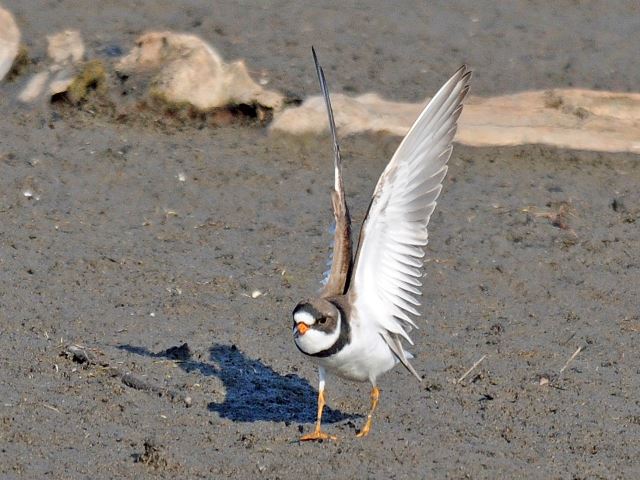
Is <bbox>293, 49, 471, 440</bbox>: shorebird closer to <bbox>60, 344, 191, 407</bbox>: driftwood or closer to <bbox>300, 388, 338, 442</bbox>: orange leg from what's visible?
<bbox>300, 388, 338, 442</bbox>: orange leg

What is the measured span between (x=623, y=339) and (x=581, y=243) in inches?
50.3

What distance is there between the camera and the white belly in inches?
241

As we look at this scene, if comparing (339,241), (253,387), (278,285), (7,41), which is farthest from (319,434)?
(7,41)

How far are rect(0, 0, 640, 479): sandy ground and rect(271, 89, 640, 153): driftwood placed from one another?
102 mm

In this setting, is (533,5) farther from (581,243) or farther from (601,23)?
(581,243)

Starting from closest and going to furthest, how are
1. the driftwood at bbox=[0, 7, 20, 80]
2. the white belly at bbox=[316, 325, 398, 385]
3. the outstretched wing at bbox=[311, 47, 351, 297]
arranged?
1. the white belly at bbox=[316, 325, 398, 385]
2. the outstretched wing at bbox=[311, 47, 351, 297]
3. the driftwood at bbox=[0, 7, 20, 80]

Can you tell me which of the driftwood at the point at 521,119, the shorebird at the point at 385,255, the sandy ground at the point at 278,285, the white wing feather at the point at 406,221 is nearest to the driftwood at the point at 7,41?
the sandy ground at the point at 278,285

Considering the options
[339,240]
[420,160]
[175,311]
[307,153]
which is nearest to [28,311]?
[175,311]

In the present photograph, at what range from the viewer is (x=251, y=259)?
8094 millimetres

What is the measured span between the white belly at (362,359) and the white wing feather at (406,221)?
0.31ft

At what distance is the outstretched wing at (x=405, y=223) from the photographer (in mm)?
6395

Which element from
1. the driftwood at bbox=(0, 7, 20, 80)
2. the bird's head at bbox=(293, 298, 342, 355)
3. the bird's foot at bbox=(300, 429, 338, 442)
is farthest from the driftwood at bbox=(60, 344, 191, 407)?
the driftwood at bbox=(0, 7, 20, 80)

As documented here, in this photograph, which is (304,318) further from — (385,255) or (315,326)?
(385,255)

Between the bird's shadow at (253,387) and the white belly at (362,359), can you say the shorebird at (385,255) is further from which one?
the bird's shadow at (253,387)
